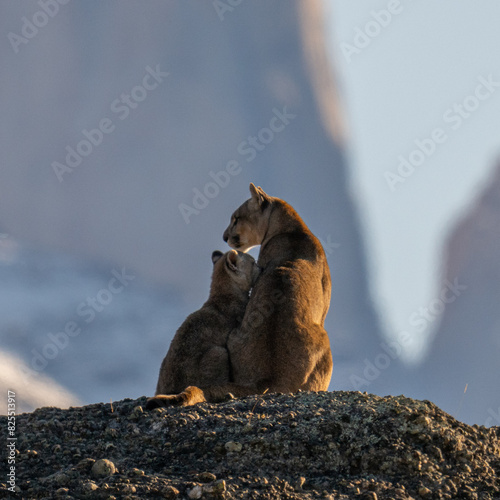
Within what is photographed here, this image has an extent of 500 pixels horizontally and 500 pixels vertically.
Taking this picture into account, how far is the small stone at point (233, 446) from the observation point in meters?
5.78

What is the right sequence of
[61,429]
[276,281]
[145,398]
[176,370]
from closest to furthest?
[61,429] → [145,398] → [176,370] → [276,281]

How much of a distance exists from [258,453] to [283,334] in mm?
3644

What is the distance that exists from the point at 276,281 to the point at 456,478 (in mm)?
4610

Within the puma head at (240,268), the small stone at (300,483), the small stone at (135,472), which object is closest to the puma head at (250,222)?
the puma head at (240,268)

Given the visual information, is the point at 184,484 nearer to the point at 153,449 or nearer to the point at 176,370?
the point at 153,449

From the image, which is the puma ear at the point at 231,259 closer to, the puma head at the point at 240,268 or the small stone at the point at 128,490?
the puma head at the point at 240,268

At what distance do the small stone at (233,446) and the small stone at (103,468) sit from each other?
41.2 inches

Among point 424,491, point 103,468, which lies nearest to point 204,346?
point 103,468

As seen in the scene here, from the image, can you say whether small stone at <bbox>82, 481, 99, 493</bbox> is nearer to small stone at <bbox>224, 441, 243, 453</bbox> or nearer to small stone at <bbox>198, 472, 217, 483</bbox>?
small stone at <bbox>198, 472, 217, 483</bbox>

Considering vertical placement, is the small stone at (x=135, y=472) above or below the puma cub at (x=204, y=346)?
below

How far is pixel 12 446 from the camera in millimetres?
6109

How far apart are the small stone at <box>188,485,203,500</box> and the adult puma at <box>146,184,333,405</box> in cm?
269

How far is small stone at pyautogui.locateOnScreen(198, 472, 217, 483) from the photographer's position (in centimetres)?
527

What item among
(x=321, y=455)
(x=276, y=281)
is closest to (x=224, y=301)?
(x=276, y=281)
